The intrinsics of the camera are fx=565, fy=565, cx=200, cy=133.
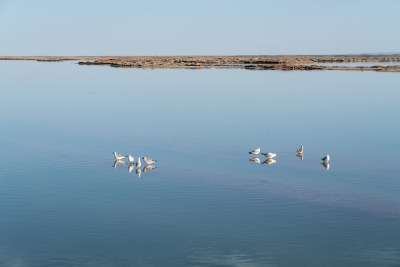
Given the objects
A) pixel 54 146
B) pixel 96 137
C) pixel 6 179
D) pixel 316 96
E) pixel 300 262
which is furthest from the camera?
pixel 316 96

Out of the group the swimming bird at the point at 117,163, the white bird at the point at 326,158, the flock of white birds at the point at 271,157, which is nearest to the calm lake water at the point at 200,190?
the swimming bird at the point at 117,163

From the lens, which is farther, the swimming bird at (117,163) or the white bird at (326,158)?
the swimming bird at (117,163)

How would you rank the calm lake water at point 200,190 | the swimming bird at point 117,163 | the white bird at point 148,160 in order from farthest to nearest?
the swimming bird at point 117,163
the white bird at point 148,160
the calm lake water at point 200,190

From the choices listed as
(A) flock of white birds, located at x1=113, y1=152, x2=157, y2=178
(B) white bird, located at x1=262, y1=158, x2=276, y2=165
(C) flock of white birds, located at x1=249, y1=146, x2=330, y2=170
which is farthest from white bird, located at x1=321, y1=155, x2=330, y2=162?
(A) flock of white birds, located at x1=113, y1=152, x2=157, y2=178

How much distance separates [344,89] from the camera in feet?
181

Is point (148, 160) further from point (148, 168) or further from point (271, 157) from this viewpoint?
point (271, 157)

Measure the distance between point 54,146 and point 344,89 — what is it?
36.4 m

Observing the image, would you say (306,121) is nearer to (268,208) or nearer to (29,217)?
(268,208)

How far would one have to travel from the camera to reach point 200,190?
1822cm

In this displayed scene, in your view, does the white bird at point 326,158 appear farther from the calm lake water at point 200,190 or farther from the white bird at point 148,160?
the white bird at point 148,160

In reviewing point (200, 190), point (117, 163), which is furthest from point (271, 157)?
point (117, 163)

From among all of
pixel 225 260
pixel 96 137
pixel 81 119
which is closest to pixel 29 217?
pixel 225 260

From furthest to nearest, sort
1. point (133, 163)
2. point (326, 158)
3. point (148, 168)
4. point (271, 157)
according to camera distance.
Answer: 1. point (271, 157)
2. point (133, 163)
3. point (326, 158)
4. point (148, 168)

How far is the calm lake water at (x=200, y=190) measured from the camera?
13180mm
